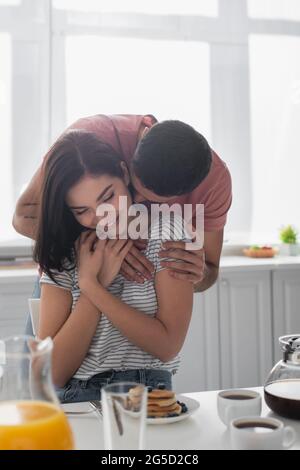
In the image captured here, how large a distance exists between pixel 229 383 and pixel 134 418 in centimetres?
226

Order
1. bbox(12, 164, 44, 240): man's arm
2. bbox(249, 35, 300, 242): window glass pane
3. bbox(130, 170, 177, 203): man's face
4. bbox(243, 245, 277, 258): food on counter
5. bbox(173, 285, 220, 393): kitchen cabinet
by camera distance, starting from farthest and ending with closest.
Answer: bbox(249, 35, 300, 242): window glass pane < bbox(243, 245, 277, 258): food on counter < bbox(173, 285, 220, 393): kitchen cabinet < bbox(12, 164, 44, 240): man's arm < bbox(130, 170, 177, 203): man's face

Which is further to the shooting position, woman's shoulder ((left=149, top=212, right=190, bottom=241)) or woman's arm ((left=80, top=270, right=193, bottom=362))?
woman's shoulder ((left=149, top=212, right=190, bottom=241))

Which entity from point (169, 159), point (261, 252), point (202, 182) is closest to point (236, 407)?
point (169, 159)

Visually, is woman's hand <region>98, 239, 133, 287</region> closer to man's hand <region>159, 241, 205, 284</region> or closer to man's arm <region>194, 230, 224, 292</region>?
man's hand <region>159, 241, 205, 284</region>

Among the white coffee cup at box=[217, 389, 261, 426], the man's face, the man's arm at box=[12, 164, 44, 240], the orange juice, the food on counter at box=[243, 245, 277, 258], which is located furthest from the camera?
the food on counter at box=[243, 245, 277, 258]

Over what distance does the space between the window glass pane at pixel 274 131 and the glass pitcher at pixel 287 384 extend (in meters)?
2.29

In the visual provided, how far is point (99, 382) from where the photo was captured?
53.6 inches

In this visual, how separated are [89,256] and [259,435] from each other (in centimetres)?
67

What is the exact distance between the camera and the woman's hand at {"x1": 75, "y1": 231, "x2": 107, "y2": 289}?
1.39m

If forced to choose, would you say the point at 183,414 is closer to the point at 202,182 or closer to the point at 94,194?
the point at 94,194

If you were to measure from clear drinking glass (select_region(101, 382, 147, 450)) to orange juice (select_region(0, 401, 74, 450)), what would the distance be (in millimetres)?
59

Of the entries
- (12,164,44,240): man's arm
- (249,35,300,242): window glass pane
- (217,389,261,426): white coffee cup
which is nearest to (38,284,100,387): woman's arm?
(217,389,261,426): white coffee cup

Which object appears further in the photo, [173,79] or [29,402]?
[173,79]

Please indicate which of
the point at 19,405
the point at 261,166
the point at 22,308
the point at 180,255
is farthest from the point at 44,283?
the point at 261,166
